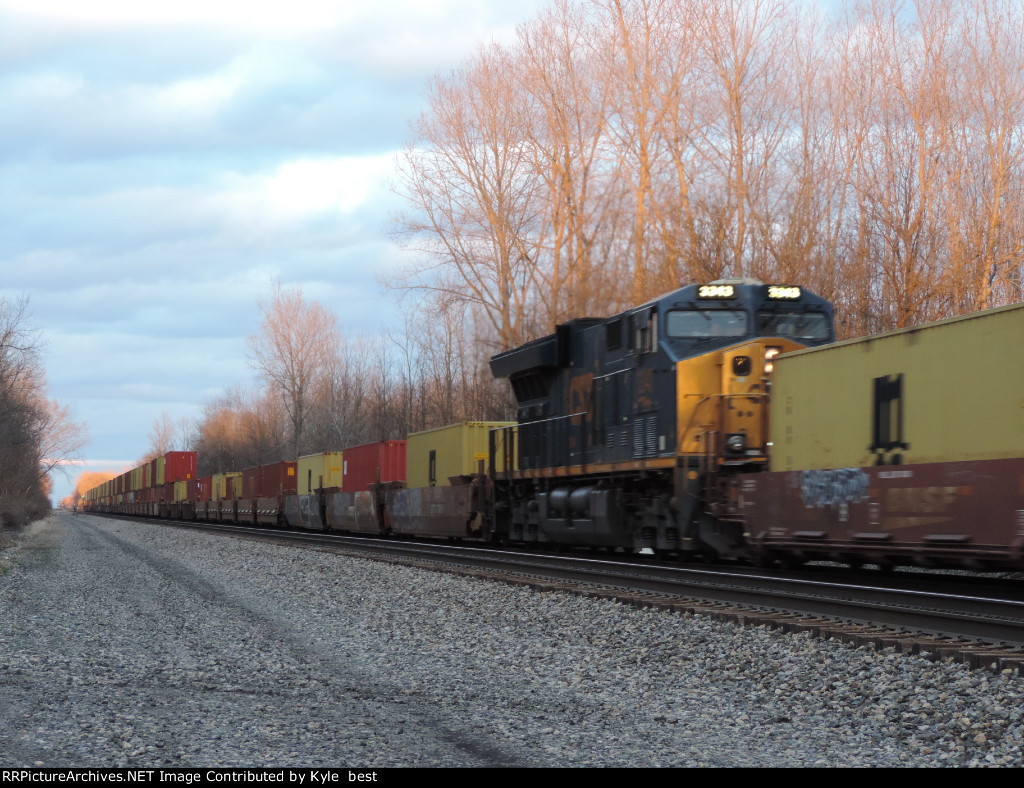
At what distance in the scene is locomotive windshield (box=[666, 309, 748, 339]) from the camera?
1473 cm

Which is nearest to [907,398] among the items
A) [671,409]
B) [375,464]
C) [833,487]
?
[833,487]

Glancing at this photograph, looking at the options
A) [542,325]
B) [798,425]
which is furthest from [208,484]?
[798,425]

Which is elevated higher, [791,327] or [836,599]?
[791,327]

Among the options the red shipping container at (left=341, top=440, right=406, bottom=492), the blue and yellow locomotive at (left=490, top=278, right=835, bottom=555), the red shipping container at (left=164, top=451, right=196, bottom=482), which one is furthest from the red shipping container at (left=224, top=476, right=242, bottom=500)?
the blue and yellow locomotive at (left=490, top=278, right=835, bottom=555)

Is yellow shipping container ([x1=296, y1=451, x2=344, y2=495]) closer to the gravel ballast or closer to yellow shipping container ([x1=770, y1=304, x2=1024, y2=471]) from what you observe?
the gravel ballast

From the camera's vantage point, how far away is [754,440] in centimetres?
1394

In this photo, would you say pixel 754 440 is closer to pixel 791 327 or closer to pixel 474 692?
pixel 791 327

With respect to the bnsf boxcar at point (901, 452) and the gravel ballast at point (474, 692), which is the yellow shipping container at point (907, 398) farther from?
the gravel ballast at point (474, 692)

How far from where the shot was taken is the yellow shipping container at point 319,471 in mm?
34719

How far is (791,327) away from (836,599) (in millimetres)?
5927

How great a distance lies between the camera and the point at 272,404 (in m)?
78.6

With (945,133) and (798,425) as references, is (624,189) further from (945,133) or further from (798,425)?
(798,425)

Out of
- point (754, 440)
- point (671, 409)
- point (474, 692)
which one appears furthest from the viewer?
point (671, 409)

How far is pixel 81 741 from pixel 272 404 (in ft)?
246
